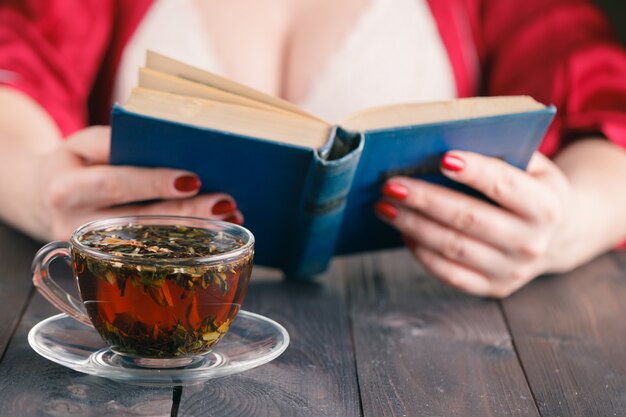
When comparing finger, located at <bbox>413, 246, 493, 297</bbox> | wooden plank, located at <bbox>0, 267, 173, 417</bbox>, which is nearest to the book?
finger, located at <bbox>413, 246, 493, 297</bbox>

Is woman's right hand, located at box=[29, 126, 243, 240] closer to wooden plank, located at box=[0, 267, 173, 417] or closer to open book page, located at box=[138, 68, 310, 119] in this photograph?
open book page, located at box=[138, 68, 310, 119]

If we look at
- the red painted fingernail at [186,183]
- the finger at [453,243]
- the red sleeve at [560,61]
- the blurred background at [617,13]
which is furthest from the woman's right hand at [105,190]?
the blurred background at [617,13]

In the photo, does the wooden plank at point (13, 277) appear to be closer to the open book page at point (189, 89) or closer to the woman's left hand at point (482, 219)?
the open book page at point (189, 89)

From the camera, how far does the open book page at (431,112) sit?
0.91 meters

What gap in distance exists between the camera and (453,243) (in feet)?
3.45

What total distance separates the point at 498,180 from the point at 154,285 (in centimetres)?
47

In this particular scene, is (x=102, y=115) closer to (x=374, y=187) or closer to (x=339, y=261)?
(x=339, y=261)

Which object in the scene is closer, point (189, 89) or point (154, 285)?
point (154, 285)

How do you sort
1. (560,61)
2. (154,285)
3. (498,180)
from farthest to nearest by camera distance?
(560,61), (498,180), (154,285)

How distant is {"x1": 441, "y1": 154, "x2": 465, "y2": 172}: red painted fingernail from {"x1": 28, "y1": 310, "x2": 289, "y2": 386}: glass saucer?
0.95 ft

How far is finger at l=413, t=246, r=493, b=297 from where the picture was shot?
1071mm

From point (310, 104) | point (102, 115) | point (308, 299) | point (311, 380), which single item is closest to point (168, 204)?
point (308, 299)

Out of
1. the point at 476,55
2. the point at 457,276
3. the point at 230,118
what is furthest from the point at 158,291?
the point at 476,55

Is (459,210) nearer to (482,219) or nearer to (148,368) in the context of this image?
(482,219)
